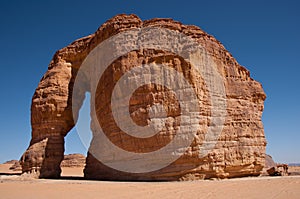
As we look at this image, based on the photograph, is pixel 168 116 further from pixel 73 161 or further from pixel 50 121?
pixel 73 161

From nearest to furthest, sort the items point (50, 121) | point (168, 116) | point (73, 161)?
point (168, 116)
point (50, 121)
point (73, 161)

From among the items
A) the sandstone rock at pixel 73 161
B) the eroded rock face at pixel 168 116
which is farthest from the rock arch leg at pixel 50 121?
the sandstone rock at pixel 73 161

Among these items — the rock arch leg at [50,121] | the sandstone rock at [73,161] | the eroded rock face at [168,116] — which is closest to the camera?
the eroded rock face at [168,116]

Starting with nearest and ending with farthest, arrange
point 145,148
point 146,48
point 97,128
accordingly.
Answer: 1. point 145,148
2. point 146,48
3. point 97,128

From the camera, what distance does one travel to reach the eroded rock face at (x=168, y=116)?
1402 centimetres

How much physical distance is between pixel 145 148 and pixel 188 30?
23.5 feet

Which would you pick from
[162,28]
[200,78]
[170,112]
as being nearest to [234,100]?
[200,78]

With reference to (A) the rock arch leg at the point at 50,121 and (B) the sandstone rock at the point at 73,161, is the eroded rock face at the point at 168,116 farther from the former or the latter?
(B) the sandstone rock at the point at 73,161

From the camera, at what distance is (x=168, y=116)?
47.0ft

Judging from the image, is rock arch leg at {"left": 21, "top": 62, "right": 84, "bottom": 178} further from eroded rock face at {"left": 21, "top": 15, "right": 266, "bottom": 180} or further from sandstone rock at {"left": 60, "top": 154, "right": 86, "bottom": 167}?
sandstone rock at {"left": 60, "top": 154, "right": 86, "bottom": 167}

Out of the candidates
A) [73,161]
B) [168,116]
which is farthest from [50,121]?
[73,161]

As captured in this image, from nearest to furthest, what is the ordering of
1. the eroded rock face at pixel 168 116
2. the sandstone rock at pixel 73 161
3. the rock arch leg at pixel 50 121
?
1. the eroded rock face at pixel 168 116
2. the rock arch leg at pixel 50 121
3. the sandstone rock at pixel 73 161

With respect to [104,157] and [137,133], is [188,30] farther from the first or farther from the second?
[104,157]

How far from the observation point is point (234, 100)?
16359 mm
